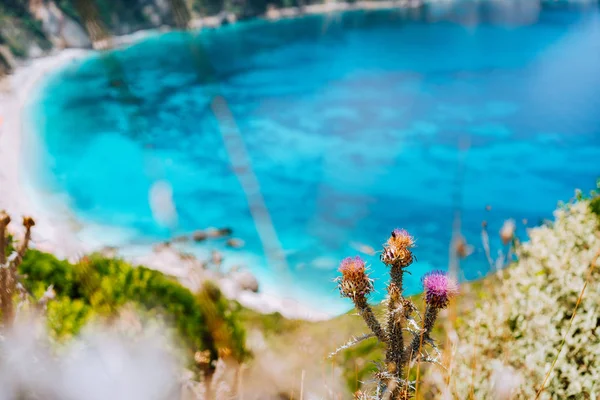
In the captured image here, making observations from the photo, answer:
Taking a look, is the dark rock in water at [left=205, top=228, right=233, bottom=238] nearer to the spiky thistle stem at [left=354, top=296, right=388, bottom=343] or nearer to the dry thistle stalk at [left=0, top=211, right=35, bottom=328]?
the dry thistle stalk at [left=0, top=211, right=35, bottom=328]

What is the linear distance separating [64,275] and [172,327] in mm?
2246

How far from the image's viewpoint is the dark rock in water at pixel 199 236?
1754 cm

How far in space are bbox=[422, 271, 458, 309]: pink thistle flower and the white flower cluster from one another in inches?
39.2

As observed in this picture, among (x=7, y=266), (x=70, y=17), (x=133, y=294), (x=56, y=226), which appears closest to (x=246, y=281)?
(x=133, y=294)

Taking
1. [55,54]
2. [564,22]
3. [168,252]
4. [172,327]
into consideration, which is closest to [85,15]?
[172,327]

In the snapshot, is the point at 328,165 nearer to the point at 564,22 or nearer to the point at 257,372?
the point at 257,372

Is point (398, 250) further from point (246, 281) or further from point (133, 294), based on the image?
point (246, 281)

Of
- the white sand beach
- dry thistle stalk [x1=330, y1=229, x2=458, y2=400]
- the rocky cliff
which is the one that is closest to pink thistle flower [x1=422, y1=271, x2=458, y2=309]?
dry thistle stalk [x1=330, y1=229, x2=458, y2=400]

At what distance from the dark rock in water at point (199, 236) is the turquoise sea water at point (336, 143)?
0.50m

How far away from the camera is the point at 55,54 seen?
56.8 metres

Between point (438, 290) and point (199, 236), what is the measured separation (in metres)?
17.2

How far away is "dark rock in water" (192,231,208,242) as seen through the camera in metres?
17.5

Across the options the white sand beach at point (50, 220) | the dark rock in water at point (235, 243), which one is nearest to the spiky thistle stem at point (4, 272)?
the white sand beach at point (50, 220)

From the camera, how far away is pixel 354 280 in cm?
199
